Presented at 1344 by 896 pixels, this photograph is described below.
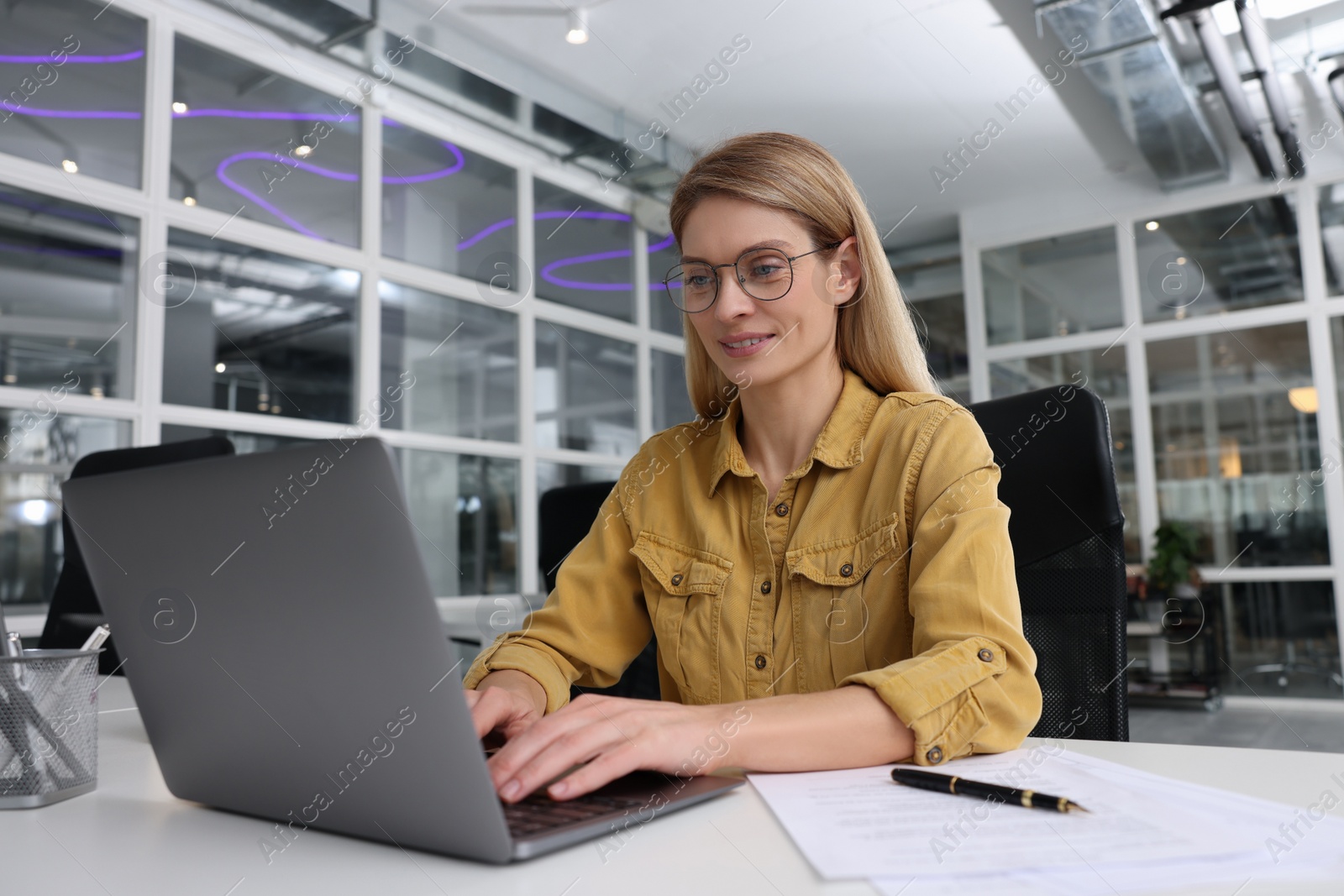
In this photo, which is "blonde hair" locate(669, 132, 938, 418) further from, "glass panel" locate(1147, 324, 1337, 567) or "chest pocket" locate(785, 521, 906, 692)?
"glass panel" locate(1147, 324, 1337, 567)

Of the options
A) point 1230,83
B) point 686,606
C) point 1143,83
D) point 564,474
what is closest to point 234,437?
point 564,474

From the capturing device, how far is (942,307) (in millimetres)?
7871

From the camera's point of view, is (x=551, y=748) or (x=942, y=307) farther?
(x=942, y=307)

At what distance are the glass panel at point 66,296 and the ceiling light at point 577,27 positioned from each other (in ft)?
7.00

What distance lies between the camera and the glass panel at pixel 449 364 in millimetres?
5070

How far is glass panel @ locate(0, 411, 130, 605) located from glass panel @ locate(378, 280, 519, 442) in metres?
1.53

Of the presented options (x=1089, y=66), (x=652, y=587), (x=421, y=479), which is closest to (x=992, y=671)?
(x=652, y=587)

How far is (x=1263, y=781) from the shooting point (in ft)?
2.48

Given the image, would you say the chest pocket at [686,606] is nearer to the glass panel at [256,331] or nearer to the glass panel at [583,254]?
the glass panel at [256,331]

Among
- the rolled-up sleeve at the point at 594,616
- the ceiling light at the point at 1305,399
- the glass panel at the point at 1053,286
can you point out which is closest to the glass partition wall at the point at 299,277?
the rolled-up sleeve at the point at 594,616

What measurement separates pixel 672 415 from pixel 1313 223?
14.5 feet

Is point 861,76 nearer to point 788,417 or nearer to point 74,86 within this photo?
point 74,86

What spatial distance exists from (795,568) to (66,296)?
12.2 feet

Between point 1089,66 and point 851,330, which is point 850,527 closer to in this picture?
point 851,330
